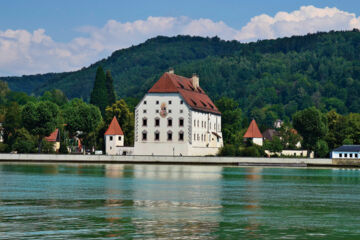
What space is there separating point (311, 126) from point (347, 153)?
43.2 ft

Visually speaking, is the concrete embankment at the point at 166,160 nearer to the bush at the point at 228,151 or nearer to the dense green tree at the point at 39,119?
the bush at the point at 228,151

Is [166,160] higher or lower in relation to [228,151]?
lower

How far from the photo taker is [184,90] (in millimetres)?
131375

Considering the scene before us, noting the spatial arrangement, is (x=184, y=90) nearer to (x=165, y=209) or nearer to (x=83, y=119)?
(x=83, y=119)

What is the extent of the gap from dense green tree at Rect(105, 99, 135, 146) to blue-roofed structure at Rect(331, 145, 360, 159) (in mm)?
43418

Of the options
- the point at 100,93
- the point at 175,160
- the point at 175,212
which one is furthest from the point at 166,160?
the point at 175,212

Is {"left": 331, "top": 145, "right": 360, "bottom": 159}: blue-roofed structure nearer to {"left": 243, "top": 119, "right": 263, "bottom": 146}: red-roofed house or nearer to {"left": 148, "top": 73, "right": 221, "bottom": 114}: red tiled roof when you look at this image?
→ {"left": 243, "top": 119, "right": 263, "bottom": 146}: red-roofed house

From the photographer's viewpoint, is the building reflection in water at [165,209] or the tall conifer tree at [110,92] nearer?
the building reflection in water at [165,209]

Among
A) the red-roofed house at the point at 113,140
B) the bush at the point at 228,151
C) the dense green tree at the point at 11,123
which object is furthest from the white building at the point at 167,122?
the dense green tree at the point at 11,123

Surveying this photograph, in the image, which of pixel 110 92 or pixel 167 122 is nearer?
pixel 167 122

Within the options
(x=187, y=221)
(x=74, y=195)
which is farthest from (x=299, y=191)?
(x=187, y=221)

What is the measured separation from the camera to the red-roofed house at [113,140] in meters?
127

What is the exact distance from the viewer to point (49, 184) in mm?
60594

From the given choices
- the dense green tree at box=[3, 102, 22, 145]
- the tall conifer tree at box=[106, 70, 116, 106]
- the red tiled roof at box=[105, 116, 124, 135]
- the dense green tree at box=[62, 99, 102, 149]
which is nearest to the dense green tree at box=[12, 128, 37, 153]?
the dense green tree at box=[3, 102, 22, 145]
